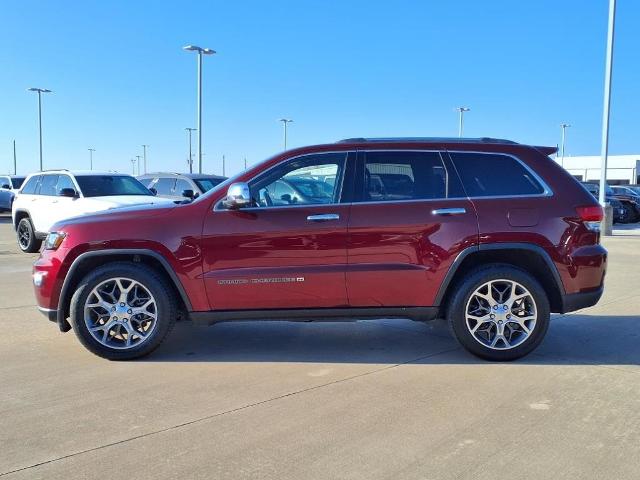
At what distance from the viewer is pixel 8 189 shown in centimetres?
2483

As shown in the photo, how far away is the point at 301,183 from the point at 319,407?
1.94 meters

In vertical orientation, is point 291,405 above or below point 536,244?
below

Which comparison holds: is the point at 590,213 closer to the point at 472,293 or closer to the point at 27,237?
the point at 472,293

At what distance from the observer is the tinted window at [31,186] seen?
1283 cm

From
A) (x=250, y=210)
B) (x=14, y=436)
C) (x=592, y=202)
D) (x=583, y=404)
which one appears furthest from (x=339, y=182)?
(x=14, y=436)

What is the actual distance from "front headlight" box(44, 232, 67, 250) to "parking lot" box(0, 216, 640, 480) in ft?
3.12

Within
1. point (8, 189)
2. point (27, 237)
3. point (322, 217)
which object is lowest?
point (27, 237)

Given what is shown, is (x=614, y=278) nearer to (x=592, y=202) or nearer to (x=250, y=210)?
(x=592, y=202)

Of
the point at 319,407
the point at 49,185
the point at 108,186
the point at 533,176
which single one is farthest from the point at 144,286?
the point at 49,185

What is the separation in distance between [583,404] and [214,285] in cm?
287

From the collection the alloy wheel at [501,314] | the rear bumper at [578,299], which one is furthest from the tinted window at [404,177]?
the rear bumper at [578,299]

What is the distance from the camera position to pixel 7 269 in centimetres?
1003

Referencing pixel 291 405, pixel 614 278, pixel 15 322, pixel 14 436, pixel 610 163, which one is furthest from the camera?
A: pixel 610 163

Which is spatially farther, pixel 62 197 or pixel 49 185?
pixel 49 185
